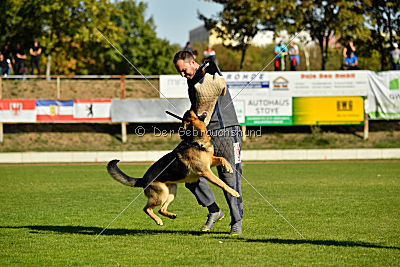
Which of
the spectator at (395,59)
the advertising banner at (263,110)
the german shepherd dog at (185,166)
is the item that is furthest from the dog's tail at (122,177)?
the spectator at (395,59)

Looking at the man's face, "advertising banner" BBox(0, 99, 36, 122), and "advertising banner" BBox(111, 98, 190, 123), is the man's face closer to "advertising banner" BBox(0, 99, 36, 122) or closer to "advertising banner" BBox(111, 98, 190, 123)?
"advertising banner" BBox(111, 98, 190, 123)

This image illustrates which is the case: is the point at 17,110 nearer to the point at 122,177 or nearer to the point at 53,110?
the point at 53,110

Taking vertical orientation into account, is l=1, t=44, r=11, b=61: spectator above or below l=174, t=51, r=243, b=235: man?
above

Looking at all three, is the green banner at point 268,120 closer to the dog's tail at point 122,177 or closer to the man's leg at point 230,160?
the man's leg at point 230,160

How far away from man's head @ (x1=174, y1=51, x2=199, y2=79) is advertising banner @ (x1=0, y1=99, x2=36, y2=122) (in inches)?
801

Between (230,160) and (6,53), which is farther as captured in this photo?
(6,53)

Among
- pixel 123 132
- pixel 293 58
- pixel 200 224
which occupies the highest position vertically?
pixel 293 58

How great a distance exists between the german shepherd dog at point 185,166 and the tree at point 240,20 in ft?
75.2

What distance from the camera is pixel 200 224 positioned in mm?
9469

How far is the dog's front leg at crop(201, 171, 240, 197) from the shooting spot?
7.82 metres

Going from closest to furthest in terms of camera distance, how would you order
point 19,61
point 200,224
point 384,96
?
point 200,224, point 384,96, point 19,61

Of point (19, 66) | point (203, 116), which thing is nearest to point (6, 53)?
point (19, 66)

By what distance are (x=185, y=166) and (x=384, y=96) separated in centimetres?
2063

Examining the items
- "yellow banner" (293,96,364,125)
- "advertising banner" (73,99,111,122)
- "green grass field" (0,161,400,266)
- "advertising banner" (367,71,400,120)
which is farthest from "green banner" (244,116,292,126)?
"green grass field" (0,161,400,266)
